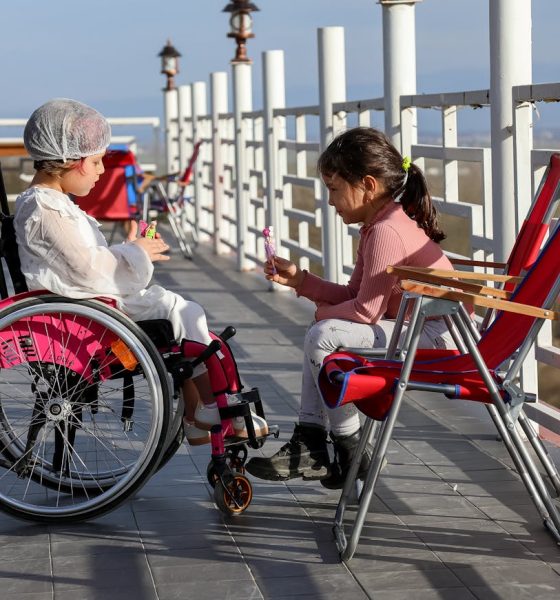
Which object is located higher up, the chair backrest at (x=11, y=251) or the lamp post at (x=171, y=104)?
the lamp post at (x=171, y=104)

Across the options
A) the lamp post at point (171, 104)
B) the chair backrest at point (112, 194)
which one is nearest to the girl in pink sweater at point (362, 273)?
the chair backrest at point (112, 194)

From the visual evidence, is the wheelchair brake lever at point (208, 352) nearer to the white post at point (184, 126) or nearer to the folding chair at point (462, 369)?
the folding chair at point (462, 369)

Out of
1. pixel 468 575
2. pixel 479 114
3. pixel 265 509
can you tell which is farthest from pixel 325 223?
pixel 468 575

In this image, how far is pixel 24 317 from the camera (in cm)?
350

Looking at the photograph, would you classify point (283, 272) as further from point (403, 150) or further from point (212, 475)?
point (403, 150)

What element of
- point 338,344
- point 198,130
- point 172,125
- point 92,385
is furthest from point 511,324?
point 172,125

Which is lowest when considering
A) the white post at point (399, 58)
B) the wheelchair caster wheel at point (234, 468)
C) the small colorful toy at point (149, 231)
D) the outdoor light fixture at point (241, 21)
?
the wheelchair caster wheel at point (234, 468)

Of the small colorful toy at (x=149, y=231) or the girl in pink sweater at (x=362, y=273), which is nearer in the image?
the girl in pink sweater at (x=362, y=273)

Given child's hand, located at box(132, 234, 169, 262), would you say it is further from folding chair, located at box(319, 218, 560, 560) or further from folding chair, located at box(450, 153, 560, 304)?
folding chair, located at box(450, 153, 560, 304)

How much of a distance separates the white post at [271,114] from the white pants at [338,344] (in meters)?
5.66

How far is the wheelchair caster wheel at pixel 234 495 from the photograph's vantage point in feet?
12.0

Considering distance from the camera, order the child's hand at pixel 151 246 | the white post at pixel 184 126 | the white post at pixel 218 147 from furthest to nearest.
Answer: the white post at pixel 184 126, the white post at pixel 218 147, the child's hand at pixel 151 246

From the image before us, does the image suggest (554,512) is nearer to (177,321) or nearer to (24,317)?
(177,321)

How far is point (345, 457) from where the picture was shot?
3.77 m
